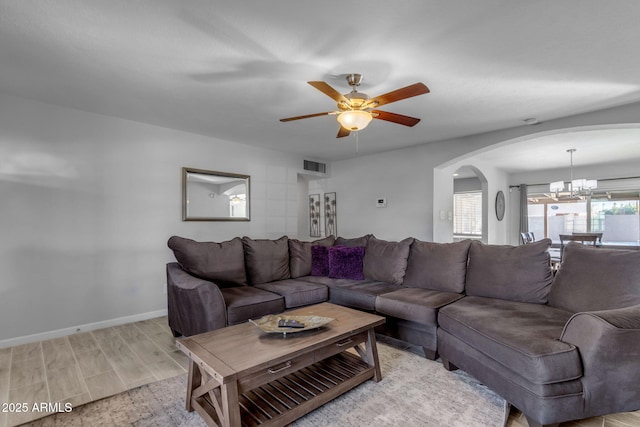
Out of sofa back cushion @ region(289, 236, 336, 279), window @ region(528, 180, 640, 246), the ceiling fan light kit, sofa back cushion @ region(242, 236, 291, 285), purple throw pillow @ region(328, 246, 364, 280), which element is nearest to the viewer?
the ceiling fan light kit

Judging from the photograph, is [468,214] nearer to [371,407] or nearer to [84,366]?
[371,407]

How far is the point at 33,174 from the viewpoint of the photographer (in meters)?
3.04

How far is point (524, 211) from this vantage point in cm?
740

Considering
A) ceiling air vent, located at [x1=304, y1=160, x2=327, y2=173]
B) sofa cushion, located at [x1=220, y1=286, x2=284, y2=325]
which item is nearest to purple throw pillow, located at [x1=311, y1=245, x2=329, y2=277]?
sofa cushion, located at [x1=220, y1=286, x2=284, y2=325]

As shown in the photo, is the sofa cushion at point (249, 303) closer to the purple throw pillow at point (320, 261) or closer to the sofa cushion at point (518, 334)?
the purple throw pillow at point (320, 261)

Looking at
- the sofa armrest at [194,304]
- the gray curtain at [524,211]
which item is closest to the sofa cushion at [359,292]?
the sofa armrest at [194,304]

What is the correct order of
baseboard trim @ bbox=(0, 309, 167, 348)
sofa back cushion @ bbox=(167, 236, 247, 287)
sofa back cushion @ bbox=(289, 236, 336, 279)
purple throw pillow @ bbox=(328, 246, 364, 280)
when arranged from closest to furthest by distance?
1. baseboard trim @ bbox=(0, 309, 167, 348)
2. sofa back cushion @ bbox=(167, 236, 247, 287)
3. purple throw pillow @ bbox=(328, 246, 364, 280)
4. sofa back cushion @ bbox=(289, 236, 336, 279)

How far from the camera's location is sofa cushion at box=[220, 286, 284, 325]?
8.75 feet

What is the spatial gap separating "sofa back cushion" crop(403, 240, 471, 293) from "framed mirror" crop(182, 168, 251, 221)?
268 cm

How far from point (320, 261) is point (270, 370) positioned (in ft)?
7.37

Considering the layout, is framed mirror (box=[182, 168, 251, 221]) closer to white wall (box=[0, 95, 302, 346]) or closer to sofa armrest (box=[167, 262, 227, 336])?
white wall (box=[0, 95, 302, 346])

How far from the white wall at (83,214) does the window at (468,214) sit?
6.49 m

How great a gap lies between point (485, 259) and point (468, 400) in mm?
1342

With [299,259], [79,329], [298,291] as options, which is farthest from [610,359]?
[79,329]
